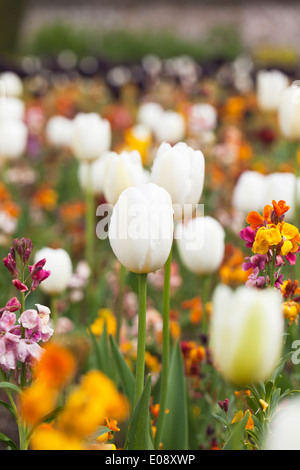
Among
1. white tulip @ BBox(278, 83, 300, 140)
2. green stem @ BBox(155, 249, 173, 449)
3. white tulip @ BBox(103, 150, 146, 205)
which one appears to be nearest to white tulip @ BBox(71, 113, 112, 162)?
white tulip @ BBox(278, 83, 300, 140)

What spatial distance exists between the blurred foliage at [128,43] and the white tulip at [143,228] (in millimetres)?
13481

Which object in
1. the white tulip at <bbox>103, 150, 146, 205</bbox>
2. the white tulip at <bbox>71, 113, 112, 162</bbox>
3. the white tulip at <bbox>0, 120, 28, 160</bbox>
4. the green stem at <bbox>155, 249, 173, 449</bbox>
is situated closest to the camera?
the green stem at <bbox>155, 249, 173, 449</bbox>

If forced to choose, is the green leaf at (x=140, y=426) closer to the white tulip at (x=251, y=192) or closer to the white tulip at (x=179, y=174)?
the white tulip at (x=179, y=174)

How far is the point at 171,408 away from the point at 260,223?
0.45m

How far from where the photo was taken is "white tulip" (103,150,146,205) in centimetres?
137

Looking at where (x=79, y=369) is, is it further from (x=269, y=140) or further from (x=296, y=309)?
(x=269, y=140)

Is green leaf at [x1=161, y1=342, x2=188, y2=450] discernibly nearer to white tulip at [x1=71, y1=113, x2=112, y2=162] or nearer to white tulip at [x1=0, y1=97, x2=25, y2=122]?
white tulip at [x1=71, y1=113, x2=112, y2=162]

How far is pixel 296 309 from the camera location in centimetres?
112

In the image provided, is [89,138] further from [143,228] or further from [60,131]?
[60,131]

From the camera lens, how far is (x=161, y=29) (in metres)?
16.9

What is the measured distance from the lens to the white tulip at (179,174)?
1245 millimetres

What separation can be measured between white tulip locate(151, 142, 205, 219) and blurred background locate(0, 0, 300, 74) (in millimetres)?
13100

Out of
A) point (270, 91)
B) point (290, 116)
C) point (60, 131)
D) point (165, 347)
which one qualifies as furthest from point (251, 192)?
point (270, 91)

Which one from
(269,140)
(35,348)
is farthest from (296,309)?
(269,140)
